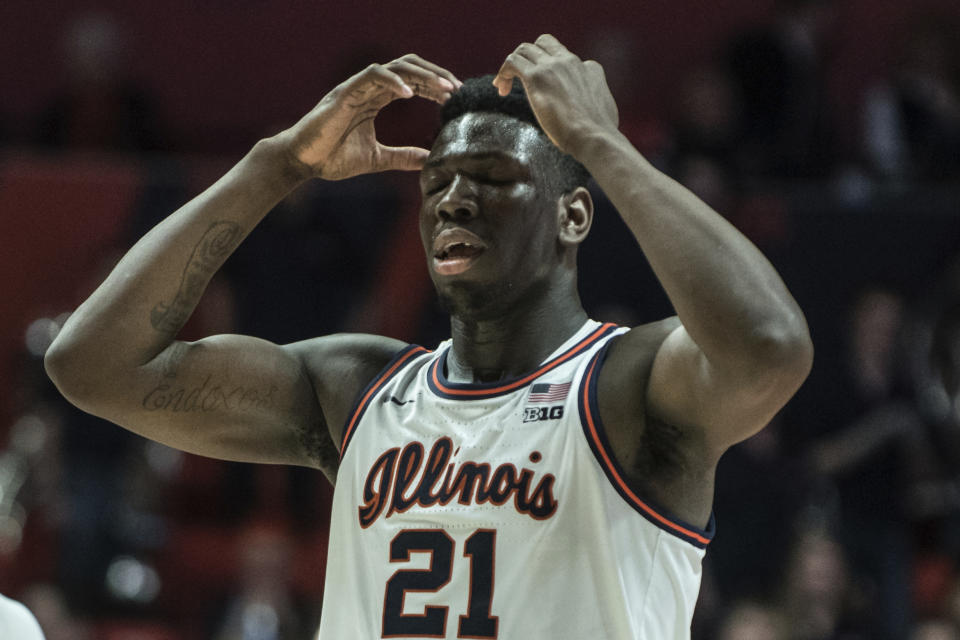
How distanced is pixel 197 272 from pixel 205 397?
328 millimetres

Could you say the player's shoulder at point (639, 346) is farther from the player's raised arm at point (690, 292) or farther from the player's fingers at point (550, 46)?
the player's fingers at point (550, 46)

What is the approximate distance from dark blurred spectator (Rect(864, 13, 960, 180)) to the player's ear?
214 inches

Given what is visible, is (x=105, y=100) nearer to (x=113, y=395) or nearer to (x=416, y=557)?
(x=113, y=395)

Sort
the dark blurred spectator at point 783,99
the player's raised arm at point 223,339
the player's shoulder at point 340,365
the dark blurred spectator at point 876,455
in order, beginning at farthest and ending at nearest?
the dark blurred spectator at point 783,99, the dark blurred spectator at point 876,455, the player's shoulder at point 340,365, the player's raised arm at point 223,339

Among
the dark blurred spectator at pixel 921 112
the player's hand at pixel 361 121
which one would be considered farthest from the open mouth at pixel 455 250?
the dark blurred spectator at pixel 921 112

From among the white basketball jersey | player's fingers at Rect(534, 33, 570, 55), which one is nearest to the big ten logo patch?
the white basketball jersey

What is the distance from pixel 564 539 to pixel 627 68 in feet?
22.5

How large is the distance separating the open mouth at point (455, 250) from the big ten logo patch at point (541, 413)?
379 mm

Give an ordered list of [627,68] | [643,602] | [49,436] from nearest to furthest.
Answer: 1. [643,602]
2. [49,436]
3. [627,68]

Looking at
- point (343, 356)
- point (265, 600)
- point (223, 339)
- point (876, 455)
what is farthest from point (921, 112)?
point (223, 339)

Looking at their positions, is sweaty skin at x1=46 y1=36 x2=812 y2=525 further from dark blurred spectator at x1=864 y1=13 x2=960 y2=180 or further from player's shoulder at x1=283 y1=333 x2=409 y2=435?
dark blurred spectator at x1=864 y1=13 x2=960 y2=180

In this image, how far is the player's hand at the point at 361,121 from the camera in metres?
3.47

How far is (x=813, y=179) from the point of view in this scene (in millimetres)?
8344

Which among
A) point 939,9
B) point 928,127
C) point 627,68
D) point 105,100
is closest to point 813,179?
point 928,127
